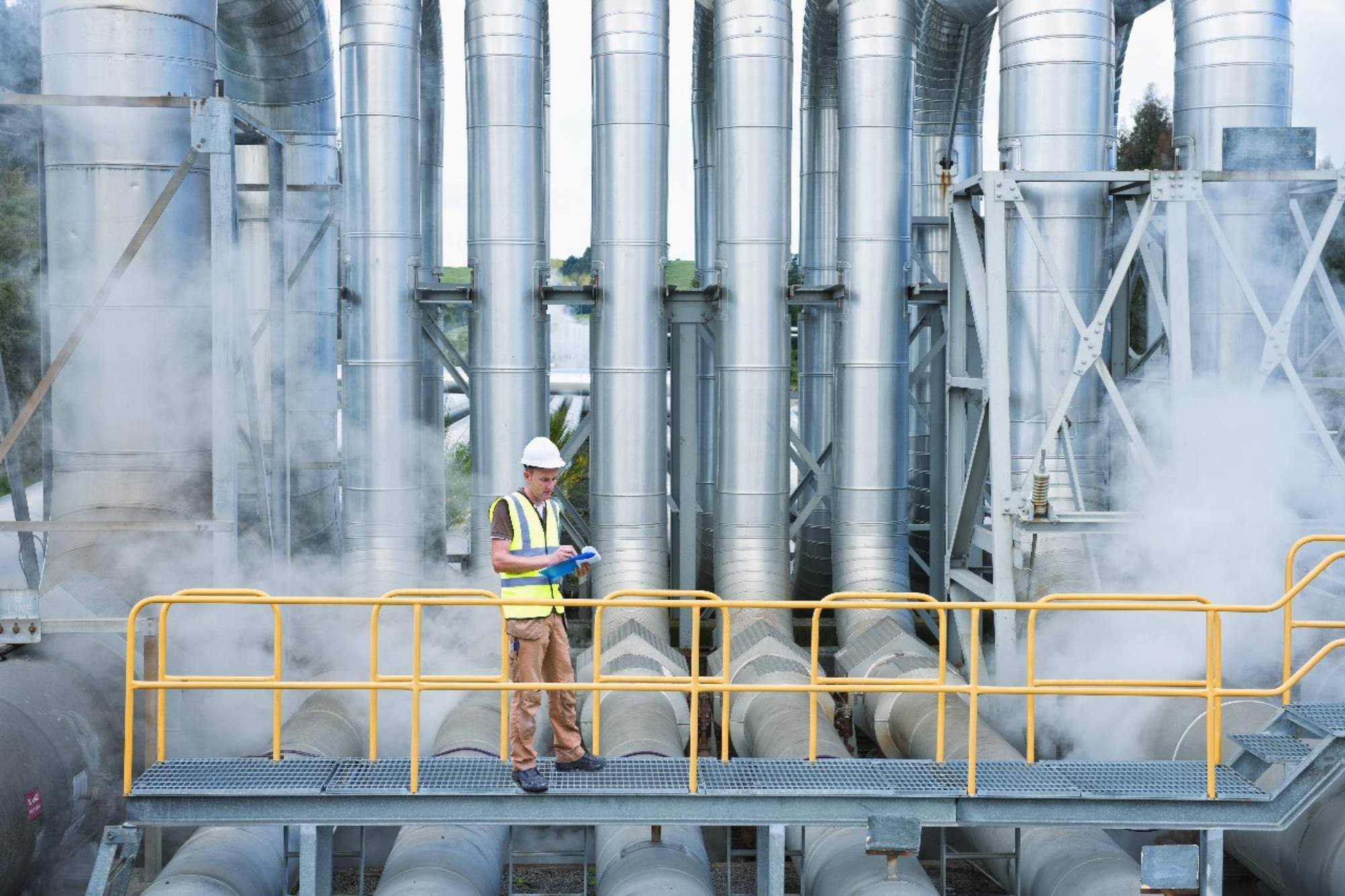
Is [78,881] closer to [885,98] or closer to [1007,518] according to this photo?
[1007,518]

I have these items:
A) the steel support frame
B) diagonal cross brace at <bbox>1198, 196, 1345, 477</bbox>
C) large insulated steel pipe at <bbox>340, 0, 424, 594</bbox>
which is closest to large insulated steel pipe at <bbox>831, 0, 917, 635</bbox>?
the steel support frame

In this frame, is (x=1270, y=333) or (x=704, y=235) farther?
(x=704, y=235)

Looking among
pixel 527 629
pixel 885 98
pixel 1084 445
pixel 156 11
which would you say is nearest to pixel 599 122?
pixel 885 98

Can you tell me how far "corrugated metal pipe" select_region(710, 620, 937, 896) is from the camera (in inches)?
304

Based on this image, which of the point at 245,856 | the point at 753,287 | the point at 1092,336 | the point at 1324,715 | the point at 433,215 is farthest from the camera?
the point at 433,215

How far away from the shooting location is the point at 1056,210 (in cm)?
1170

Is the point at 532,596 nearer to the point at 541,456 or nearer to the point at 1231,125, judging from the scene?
the point at 541,456

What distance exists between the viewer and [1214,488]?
10.8 metres

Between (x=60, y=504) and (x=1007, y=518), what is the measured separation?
6836 mm

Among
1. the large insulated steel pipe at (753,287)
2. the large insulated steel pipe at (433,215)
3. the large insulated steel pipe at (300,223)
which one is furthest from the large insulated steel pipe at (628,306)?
the large insulated steel pipe at (300,223)

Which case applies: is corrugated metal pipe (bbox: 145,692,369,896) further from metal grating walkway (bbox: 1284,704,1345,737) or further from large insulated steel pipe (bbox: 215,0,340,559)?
metal grating walkway (bbox: 1284,704,1345,737)

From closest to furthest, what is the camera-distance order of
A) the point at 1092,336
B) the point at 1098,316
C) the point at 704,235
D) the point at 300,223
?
the point at 1098,316
the point at 1092,336
the point at 300,223
the point at 704,235

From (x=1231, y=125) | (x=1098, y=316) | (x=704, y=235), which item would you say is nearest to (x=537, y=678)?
(x=1098, y=316)

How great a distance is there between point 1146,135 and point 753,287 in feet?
103
